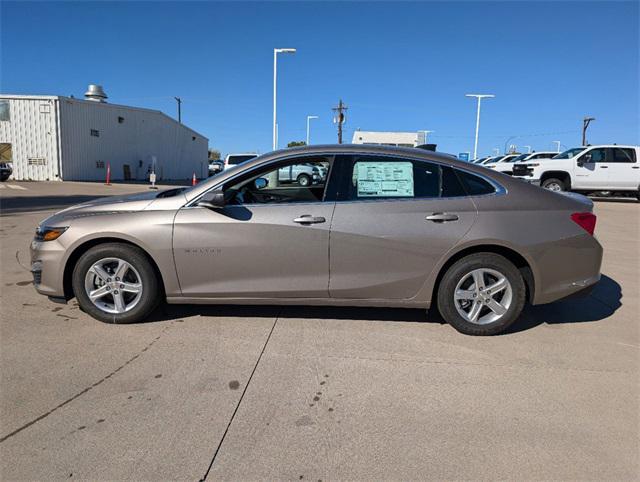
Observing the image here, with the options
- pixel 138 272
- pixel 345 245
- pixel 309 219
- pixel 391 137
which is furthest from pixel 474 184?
pixel 391 137

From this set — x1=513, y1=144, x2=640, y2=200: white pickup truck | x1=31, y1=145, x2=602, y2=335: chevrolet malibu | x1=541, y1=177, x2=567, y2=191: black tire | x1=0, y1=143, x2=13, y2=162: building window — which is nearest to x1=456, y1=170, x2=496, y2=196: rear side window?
x1=31, y1=145, x2=602, y2=335: chevrolet malibu

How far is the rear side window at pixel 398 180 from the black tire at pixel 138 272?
186cm

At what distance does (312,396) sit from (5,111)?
93.7 feet

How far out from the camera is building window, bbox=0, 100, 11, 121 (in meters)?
23.1

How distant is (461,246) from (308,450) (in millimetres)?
2081

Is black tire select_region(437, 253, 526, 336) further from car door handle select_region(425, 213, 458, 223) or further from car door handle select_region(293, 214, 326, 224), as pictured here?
car door handle select_region(293, 214, 326, 224)

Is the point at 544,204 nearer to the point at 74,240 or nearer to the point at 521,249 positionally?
the point at 521,249

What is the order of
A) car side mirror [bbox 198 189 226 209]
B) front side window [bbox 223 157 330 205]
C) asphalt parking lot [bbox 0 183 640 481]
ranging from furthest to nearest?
front side window [bbox 223 157 330 205] → car side mirror [bbox 198 189 226 209] → asphalt parking lot [bbox 0 183 640 481]

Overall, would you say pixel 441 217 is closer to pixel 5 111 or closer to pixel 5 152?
pixel 5 152

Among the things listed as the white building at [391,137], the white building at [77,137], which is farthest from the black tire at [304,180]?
the white building at [391,137]

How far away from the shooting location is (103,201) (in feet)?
12.7

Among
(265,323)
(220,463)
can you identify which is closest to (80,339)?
(265,323)

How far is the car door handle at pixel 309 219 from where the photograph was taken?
11.3 ft

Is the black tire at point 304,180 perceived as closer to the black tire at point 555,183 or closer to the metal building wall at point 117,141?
the black tire at point 555,183
